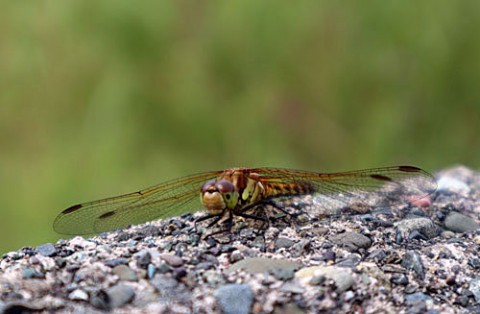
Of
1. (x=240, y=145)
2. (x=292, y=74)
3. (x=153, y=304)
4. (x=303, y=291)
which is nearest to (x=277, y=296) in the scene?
(x=303, y=291)

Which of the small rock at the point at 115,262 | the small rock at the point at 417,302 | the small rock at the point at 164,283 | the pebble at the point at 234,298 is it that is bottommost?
the small rock at the point at 417,302

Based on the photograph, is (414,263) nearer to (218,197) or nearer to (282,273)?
(282,273)

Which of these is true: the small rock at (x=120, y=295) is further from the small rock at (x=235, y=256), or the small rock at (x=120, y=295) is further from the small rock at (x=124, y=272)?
the small rock at (x=235, y=256)

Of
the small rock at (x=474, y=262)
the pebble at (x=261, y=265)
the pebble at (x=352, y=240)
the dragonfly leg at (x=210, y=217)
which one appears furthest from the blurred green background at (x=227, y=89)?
the pebble at (x=261, y=265)

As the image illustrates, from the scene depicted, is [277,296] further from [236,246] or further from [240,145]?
[240,145]

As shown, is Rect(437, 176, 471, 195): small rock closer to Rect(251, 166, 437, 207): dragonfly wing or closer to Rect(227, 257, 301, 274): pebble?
Rect(251, 166, 437, 207): dragonfly wing

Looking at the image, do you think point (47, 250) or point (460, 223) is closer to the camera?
point (47, 250)

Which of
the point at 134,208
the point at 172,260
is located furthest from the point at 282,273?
the point at 134,208

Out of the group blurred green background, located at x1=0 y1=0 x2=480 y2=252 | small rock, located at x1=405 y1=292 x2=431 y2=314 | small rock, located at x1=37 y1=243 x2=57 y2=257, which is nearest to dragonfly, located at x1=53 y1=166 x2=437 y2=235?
small rock, located at x1=37 y1=243 x2=57 y2=257
